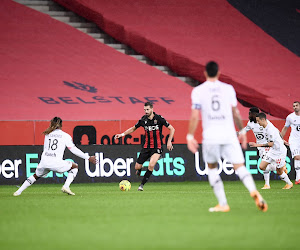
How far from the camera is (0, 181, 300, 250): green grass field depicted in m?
6.48

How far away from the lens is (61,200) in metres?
12.6

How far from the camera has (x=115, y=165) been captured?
65.8 feet

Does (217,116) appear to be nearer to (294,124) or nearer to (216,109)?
(216,109)

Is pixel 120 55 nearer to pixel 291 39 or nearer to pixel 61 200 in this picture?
pixel 291 39

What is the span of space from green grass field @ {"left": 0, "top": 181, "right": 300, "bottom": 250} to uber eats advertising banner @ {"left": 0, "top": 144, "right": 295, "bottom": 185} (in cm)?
791

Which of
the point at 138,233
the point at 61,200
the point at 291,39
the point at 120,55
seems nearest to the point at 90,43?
the point at 120,55

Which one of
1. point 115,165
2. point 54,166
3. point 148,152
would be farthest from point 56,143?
point 115,165

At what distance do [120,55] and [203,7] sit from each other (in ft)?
16.8

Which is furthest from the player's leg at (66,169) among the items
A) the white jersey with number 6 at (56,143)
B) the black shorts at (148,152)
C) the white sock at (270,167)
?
the white sock at (270,167)

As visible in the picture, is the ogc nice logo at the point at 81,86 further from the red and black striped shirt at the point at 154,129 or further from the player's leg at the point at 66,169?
the player's leg at the point at 66,169

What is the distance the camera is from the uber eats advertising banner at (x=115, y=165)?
1942cm

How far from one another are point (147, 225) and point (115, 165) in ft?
39.8

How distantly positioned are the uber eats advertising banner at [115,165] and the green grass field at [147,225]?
7.91m

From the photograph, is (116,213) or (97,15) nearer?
(116,213)
